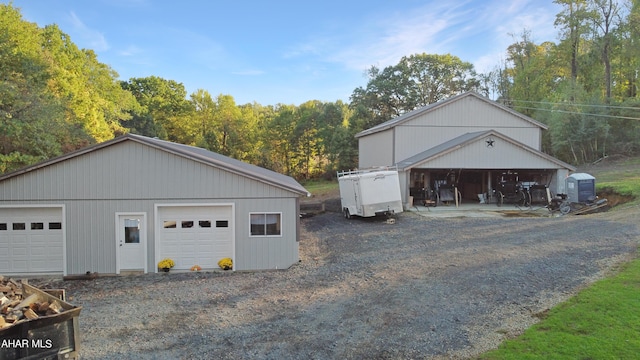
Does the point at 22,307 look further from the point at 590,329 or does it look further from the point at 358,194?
the point at 358,194

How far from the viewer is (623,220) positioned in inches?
617

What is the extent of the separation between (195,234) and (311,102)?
4271cm

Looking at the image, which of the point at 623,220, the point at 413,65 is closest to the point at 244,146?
the point at 413,65

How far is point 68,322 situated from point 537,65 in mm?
51596

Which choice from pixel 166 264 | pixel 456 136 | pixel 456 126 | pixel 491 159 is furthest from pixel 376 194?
pixel 456 126

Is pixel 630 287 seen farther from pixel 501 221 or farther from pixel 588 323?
pixel 501 221

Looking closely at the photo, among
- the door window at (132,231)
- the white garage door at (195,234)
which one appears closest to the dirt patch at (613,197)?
the white garage door at (195,234)

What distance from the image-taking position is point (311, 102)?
53.8m

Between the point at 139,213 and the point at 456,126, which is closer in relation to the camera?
the point at 139,213

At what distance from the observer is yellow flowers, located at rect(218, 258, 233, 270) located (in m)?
12.7

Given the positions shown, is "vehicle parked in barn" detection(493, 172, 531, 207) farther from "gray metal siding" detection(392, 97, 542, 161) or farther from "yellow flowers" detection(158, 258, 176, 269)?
"yellow flowers" detection(158, 258, 176, 269)

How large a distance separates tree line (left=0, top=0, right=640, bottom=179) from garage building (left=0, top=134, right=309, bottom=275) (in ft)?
17.5

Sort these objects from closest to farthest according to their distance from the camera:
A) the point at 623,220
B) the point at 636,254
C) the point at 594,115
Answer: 1. the point at 636,254
2. the point at 623,220
3. the point at 594,115

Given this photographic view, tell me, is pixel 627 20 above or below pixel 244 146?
above
